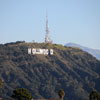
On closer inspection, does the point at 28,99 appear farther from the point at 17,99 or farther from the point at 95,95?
the point at 95,95

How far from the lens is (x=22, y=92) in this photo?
158 meters

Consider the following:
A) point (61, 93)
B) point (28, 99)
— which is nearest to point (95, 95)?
point (61, 93)

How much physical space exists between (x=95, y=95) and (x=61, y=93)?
43.1 ft

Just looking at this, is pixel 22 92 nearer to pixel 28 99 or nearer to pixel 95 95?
pixel 28 99

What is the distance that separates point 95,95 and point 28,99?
2295 centimetres

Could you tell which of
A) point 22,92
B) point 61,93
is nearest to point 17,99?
point 22,92

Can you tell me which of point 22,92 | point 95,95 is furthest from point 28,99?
point 95,95

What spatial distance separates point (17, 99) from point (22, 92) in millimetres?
3047

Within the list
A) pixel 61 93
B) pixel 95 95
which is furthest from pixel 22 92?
pixel 95 95

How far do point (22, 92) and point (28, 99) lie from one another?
3.51 m

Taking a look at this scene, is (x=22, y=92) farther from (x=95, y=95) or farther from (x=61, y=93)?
(x=95, y=95)

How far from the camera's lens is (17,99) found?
6230 inches

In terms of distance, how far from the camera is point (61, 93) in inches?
6270
